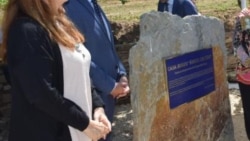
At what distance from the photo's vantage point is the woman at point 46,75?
6.81 ft

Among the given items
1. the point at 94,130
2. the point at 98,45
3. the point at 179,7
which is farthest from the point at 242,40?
the point at 94,130

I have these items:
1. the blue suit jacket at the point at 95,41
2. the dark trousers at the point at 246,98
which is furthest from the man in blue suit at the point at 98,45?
the dark trousers at the point at 246,98

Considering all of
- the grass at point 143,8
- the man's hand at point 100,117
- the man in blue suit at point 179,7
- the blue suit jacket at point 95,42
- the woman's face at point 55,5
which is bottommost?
the grass at point 143,8

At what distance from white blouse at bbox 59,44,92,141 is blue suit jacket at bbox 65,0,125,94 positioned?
548 mm

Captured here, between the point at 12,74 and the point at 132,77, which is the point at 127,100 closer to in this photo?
the point at 132,77

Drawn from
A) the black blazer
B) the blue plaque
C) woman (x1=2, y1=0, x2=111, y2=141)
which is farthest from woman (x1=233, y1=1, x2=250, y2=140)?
the black blazer

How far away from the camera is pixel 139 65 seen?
3451 millimetres

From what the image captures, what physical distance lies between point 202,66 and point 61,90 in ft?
6.57

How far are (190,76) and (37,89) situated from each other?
1.95 meters

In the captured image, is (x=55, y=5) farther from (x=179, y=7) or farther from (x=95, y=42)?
(x=179, y=7)

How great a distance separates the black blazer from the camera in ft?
6.78

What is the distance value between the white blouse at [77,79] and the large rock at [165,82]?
1152 millimetres

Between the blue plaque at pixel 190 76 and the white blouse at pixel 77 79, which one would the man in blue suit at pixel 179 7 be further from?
the white blouse at pixel 77 79

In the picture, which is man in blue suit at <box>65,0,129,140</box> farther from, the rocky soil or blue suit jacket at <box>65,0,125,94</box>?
the rocky soil
